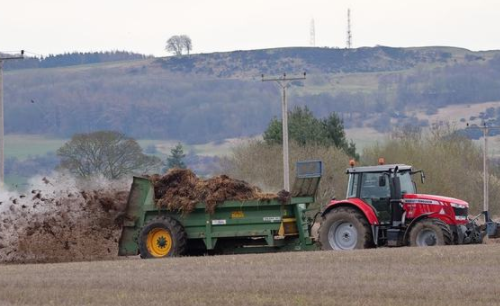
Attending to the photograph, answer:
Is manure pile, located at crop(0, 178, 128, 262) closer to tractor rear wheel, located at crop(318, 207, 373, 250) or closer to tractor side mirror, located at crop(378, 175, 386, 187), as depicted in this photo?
tractor rear wheel, located at crop(318, 207, 373, 250)

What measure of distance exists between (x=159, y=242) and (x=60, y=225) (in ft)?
7.92

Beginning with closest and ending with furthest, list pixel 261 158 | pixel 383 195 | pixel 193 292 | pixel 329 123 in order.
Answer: pixel 193 292
pixel 383 195
pixel 261 158
pixel 329 123

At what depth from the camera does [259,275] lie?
67.5ft

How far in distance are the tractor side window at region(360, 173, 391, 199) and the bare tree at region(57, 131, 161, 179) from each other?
44358 mm

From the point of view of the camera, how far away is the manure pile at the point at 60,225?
27.4 meters

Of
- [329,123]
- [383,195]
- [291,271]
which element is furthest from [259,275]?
[329,123]

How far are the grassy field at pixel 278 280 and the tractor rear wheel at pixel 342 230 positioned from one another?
2.22 metres

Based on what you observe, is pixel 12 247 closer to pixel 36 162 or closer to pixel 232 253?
pixel 232 253

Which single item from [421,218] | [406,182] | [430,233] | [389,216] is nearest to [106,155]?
[406,182]

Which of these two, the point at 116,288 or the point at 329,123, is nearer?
the point at 116,288

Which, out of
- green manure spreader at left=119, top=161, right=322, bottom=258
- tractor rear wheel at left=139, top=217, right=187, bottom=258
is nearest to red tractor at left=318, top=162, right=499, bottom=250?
green manure spreader at left=119, top=161, right=322, bottom=258

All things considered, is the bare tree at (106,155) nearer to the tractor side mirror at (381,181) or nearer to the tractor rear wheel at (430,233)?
the tractor side mirror at (381,181)

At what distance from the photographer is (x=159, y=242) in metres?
27.2

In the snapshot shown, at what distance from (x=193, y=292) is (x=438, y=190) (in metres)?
52.0
